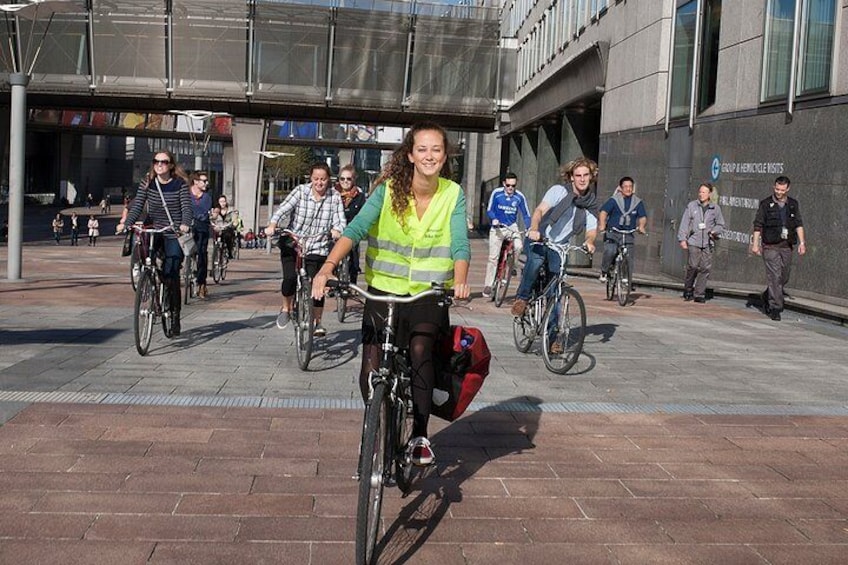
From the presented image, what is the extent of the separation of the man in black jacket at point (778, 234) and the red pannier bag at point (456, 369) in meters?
8.67

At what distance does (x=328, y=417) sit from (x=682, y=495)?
7.66 feet

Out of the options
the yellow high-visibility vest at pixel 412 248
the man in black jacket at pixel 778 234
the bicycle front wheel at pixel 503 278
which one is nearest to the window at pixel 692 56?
the man in black jacket at pixel 778 234

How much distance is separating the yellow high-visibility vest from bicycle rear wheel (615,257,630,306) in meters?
10.2

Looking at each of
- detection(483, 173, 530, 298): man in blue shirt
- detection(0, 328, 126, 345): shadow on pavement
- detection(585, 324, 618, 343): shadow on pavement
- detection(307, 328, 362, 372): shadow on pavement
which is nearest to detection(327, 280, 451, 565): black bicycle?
detection(307, 328, 362, 372): shadow on pavement

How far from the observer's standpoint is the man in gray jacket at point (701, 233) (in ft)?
49.1

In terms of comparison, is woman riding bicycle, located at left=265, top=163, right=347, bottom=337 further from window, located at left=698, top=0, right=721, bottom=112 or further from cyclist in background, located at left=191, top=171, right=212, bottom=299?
window, located at left=698, top=0, right=721, bottom=112

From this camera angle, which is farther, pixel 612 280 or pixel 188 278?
pixel 612 280

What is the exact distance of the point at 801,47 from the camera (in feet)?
51.1

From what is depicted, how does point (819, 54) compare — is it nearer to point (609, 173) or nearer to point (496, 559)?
point (609, 173)

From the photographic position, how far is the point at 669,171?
850 inches

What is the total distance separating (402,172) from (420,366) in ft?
2.91

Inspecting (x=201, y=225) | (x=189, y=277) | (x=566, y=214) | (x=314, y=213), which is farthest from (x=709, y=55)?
(x=314, y=213)

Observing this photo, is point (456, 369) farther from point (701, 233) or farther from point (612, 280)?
point (701, 233)

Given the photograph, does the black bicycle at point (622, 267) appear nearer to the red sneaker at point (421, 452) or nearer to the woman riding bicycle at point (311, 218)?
the woman riding bicycle at point (311, 218)
